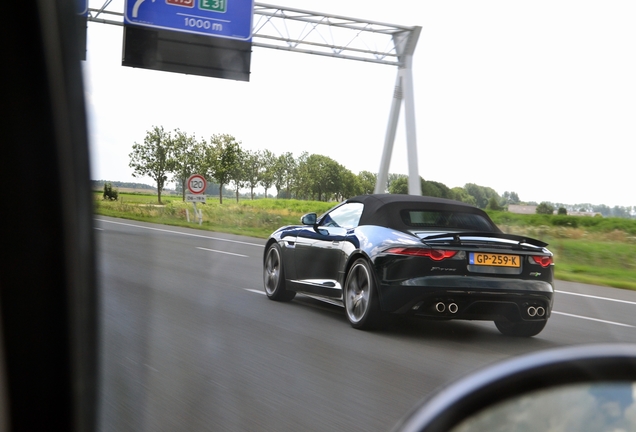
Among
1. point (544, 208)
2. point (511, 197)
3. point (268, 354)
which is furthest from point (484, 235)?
point (511, 197)

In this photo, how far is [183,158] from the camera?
1391 inches

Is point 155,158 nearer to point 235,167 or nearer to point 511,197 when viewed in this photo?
point 235,167

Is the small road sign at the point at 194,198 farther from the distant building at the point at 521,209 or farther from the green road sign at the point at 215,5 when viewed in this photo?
the distant building at the point at 521,209

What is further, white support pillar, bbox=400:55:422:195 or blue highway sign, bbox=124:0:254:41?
white support pillar, bbox=400:55:422:195

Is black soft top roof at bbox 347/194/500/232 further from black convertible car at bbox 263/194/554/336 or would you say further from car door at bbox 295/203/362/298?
car door at bbox 295/203/362/298

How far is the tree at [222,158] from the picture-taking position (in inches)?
1375

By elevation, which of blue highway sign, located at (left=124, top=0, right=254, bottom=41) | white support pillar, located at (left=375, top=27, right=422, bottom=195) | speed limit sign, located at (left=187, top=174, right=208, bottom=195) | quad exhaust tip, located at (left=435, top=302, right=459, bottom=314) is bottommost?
speed limit sign, located at (left=187, top=174, right=208, bottom=195)

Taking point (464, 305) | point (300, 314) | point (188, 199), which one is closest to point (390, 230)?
point (464, 305)

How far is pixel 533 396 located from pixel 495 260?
574 cm

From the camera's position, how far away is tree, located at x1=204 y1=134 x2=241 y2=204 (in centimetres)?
3494

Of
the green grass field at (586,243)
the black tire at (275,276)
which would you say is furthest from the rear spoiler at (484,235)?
the green grass field at (586,243)

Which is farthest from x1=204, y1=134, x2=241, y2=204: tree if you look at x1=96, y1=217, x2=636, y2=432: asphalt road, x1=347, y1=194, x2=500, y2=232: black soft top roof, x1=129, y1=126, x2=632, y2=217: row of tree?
x1=347, y1=194, x2=500, y2=232: black soft top roof

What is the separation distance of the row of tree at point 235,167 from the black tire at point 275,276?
17857 millimetres

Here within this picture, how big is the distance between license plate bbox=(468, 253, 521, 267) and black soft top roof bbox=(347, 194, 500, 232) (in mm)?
702
